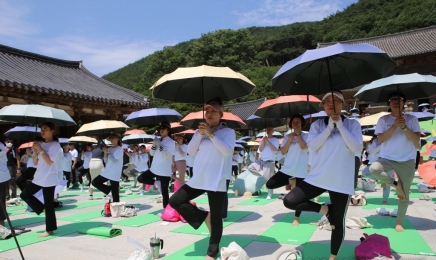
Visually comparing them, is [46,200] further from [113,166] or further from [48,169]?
[113,166]

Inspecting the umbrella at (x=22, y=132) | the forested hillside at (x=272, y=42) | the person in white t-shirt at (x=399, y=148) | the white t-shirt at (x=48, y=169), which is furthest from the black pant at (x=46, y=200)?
the forested hillside at (x=272, y=42)

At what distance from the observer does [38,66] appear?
58.1 ft

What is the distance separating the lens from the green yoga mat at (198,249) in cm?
425

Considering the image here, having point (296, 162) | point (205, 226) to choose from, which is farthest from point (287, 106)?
point (205, 226)

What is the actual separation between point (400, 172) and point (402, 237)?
934 mm

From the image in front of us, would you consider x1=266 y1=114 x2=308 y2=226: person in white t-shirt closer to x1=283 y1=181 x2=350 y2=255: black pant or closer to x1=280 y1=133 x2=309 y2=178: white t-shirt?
x1=280 y1=133 x2=309 y2=178: white t-shirt

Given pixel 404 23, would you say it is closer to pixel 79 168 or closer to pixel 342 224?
pixel 79 168

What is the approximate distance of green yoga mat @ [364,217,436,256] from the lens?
13.6 feet

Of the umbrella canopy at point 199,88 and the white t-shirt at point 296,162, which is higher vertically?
the umbrella canopy at point 199,88

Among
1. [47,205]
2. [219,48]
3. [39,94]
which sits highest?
[219,48]

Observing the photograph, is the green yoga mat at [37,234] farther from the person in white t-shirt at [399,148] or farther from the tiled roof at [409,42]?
the tiled roof at [409,42]

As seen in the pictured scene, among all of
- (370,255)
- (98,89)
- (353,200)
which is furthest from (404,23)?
(370,255)

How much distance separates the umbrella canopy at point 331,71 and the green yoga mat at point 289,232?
2.14 meters

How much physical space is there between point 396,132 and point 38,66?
18.0 metres
